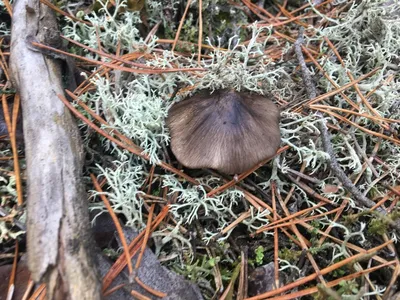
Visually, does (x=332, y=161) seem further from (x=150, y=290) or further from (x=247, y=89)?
(x=150, y=290)

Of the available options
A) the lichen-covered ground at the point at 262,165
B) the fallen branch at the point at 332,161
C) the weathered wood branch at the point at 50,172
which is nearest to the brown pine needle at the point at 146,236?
the lichen-covered ground at the point at 262,165

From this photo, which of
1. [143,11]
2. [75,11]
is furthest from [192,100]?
[75,11]

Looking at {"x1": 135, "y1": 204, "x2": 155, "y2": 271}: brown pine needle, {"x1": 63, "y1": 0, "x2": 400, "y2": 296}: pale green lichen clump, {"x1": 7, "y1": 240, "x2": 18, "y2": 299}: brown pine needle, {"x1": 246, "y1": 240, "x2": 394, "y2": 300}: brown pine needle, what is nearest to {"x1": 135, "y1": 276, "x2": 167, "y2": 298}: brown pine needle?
{"x1": 135, "y1": 204, "x2": 155, "y2": 271}: brown pine needle

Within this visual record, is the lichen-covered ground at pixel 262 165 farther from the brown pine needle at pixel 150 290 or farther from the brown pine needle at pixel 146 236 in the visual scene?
the brown pine needle at pixel 150 290

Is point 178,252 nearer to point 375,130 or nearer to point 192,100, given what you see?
point 192,100

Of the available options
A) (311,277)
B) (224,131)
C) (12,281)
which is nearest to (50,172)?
(12,281)

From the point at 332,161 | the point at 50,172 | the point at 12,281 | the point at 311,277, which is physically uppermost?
the point at 50,172
